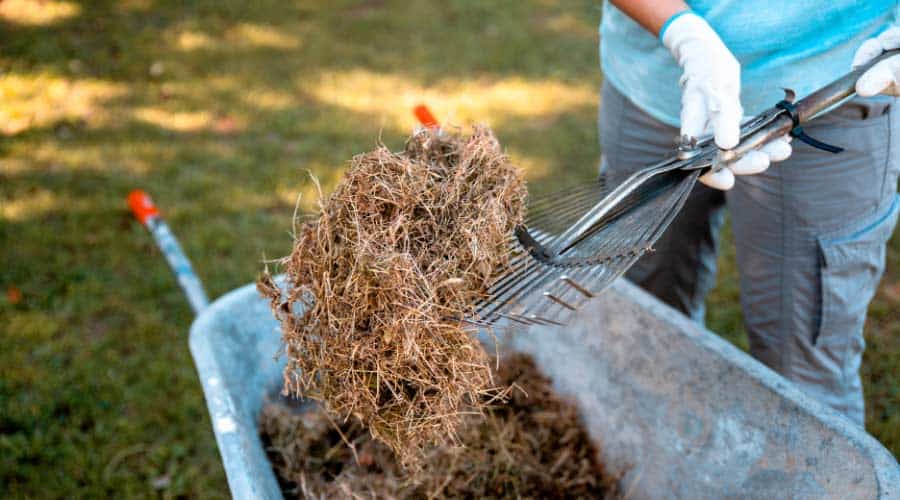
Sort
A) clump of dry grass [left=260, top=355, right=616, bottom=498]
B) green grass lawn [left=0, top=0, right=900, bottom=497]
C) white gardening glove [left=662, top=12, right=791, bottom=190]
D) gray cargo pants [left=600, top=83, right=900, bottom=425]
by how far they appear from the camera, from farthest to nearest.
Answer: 1. green grass lawn [left=0, top=0, right=900, bottom=497]
2. clump of dry grass [left=260, top=355, right=616, bottom=498]
3. gray cargo pants [left=600, top=83, right=900, bottom=425]
4. white gardening glove [left=662, top=12, right=791, bottom=190]

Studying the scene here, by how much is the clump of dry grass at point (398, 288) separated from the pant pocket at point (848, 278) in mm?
778

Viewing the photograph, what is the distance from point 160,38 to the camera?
475 cm

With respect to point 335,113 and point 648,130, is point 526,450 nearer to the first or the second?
point 648,130

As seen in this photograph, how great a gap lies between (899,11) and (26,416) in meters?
2.78

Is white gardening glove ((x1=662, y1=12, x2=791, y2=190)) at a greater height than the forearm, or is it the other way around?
the forearm

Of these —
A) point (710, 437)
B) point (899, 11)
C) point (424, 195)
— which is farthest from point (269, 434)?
point (899, 11)

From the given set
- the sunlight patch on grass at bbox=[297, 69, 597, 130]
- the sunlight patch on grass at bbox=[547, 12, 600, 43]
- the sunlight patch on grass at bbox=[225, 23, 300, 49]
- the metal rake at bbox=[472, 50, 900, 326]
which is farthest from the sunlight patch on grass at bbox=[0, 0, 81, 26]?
the metal rake at bbox=[472, 50, 900, 326]

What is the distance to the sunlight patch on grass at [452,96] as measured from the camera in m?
4.10

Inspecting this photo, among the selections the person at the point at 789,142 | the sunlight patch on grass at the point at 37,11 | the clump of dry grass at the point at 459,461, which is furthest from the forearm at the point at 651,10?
the sunlight patch on grass at the point at 37,11

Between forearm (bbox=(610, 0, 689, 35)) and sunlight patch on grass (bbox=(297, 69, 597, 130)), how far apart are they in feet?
7.67

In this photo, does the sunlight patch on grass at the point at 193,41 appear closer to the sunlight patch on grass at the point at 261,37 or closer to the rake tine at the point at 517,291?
the sunlight patch on grass at the point at 261,37

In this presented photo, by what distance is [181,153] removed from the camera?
3.72m

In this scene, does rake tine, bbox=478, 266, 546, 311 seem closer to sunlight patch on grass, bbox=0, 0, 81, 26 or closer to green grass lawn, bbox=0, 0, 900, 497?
green grass lawn, bbox=0, 0, 900, 497

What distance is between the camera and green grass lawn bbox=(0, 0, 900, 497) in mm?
2436
